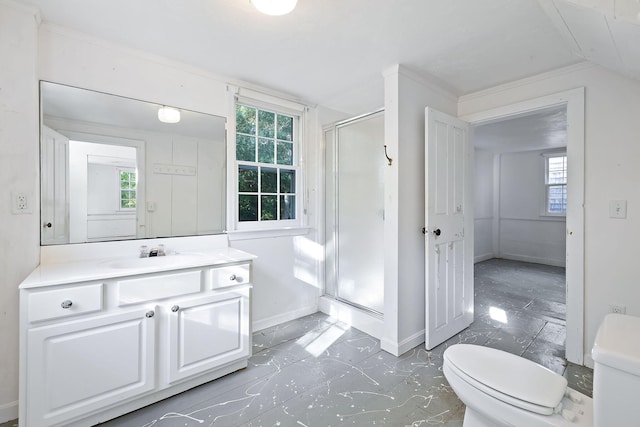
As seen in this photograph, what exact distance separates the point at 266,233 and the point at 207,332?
1118 mm

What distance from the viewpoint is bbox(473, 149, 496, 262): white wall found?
5.90 meters

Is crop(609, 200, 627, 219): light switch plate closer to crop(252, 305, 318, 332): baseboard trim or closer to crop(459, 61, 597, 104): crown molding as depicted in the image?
crop(459, 61, 597, 104): crown molding

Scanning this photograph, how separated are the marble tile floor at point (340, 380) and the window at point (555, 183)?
3416 mm

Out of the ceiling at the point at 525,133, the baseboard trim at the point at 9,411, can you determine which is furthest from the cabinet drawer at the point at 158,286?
the ceiling at the point at 525,133

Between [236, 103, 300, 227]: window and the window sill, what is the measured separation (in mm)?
87

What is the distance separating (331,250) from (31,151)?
2530 mm

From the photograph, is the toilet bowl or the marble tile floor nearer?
the toilet bowl

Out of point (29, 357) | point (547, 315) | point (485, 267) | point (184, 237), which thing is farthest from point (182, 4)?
point (485, 267)

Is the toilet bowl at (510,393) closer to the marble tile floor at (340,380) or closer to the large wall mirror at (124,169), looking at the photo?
the marble tile floor at (340,380)

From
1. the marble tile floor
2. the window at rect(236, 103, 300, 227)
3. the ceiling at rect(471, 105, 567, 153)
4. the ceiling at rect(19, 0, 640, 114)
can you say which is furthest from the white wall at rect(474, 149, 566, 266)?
the window at rect(236, 103, 300, 227)

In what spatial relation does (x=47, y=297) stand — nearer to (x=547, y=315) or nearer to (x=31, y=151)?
(x=31, y=151)

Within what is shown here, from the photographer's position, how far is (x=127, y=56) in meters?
2.04

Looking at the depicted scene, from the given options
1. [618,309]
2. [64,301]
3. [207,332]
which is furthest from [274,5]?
[618,309]

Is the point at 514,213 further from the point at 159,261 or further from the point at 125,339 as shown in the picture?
the point at 125,339
